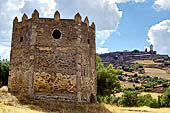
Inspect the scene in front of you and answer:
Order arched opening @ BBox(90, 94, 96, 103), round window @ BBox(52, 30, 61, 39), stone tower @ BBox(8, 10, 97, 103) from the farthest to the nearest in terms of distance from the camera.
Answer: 1. arched opening @ BBox(90, 94, 96, 103)
2. round window @ BBox(52, 30, 61, 39)
3. stone tower @ BBox(8, 10, 97, 103)

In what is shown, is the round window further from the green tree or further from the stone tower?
the green tree

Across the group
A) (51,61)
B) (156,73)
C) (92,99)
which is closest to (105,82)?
(92,99)

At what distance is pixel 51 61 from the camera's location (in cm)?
2120

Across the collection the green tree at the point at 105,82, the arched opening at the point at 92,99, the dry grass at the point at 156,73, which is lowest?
the arched opening at the point at 92,99

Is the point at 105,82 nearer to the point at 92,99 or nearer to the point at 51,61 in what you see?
the point at 92,99

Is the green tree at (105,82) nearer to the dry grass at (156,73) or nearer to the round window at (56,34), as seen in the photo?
the round window at (56,34)

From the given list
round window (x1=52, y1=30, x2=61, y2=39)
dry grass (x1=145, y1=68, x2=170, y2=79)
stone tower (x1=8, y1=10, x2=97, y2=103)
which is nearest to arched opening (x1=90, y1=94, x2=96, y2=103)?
stone tower (x1=8, y1=10, x2=97, y2=103)

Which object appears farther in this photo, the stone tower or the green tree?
the green tree

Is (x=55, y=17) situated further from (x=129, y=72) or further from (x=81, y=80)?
A: (x=129, y=72)

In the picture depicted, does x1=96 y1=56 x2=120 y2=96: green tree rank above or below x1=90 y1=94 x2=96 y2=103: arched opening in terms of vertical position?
above

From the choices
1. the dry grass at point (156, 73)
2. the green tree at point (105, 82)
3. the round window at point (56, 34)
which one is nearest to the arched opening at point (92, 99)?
the round window at point (56, 34)

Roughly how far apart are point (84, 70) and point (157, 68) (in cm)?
17140

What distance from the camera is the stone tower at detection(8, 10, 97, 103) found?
2088 centimetres

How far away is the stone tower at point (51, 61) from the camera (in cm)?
2088
